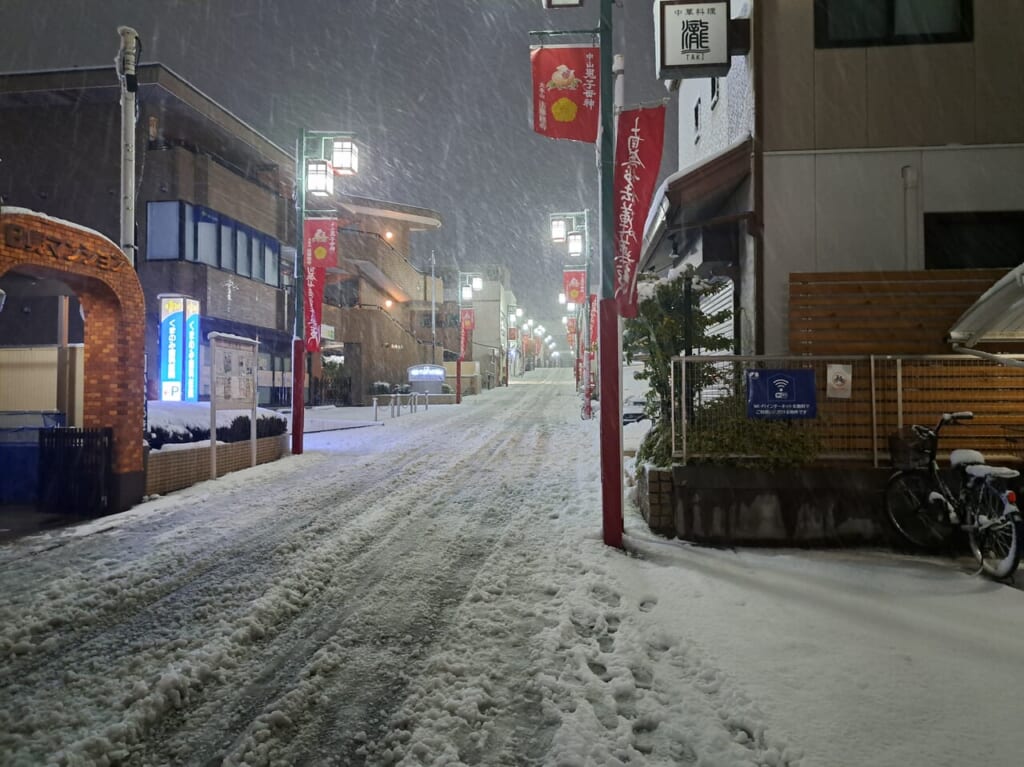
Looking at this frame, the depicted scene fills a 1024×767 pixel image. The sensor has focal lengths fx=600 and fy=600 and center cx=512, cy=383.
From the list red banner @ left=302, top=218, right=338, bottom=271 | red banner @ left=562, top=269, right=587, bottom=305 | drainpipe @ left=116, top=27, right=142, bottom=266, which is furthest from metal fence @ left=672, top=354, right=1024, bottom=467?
red banner @ left=562, top=269, right=587, bottom=305

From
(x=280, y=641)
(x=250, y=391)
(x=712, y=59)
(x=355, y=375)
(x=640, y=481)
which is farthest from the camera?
(x=355, y=375)

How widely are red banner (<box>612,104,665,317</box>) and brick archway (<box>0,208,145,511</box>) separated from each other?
275 inches

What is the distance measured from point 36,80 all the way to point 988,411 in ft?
92.0

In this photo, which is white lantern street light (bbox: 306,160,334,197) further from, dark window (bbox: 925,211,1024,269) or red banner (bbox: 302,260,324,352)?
dark window (bbox: 925,211,1024,269)

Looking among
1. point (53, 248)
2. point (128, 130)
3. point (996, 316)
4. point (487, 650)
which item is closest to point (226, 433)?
point (53, 248)

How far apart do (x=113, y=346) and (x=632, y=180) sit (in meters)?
7.49

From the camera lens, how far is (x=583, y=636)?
427cm

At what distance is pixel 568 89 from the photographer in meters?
7.07

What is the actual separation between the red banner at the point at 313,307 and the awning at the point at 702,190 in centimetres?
880

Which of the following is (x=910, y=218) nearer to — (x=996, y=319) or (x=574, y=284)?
(x=996, y=319)

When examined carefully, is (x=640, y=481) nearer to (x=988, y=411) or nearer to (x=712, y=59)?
(x=988, y=411)

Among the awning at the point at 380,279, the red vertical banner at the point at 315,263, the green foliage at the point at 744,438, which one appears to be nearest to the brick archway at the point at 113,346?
the red vertical banner at the point at 315,263

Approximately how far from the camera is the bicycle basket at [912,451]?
6.21 meters

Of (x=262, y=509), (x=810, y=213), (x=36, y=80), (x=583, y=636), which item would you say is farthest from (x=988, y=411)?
(x=36, y=80)
